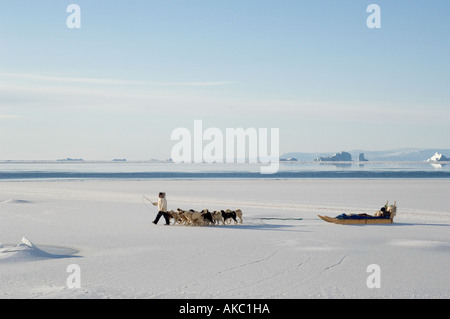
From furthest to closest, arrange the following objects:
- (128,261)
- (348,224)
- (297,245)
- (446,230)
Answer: (348,224)
(446,230)
(297,245)
(128,261)

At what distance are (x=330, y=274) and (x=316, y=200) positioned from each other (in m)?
21.6

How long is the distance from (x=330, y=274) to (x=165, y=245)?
18.7ft

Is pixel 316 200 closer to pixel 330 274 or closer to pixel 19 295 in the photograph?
pixel 330 274

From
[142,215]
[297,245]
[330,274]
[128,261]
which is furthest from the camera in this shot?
[142,215]

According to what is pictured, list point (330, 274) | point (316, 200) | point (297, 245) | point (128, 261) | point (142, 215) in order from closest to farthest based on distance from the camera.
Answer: point (330, 274) → point (128, 261) → point (297, 245) → point (142, 215) → point (316, 200)

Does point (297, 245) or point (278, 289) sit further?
point (297, 245)

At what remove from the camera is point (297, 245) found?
1530 centimetres

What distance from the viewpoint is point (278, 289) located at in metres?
10.2

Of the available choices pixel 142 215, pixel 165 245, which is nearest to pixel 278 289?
pixel 165 245
